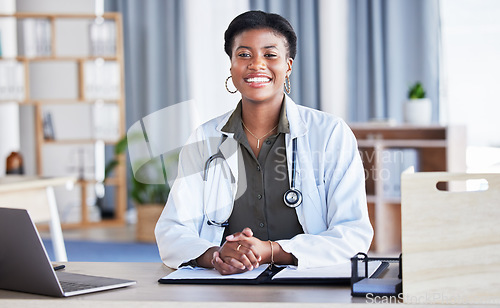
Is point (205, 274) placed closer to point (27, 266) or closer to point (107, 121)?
point (27, 266)

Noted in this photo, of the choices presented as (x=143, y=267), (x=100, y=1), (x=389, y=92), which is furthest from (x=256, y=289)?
(x=100, y=1)

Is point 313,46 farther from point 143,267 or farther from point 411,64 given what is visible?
point 143,267

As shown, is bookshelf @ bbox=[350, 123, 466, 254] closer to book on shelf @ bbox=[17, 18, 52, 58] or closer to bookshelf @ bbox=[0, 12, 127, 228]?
bookshelf @ bbox=[0, 12, 127, 228]

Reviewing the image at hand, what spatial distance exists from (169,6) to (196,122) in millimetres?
4226

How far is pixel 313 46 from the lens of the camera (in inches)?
227

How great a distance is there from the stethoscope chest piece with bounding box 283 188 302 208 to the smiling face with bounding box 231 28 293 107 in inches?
11.9

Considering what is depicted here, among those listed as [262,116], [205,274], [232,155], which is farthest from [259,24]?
[205,274]

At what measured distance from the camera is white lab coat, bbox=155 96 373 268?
172 centimetres

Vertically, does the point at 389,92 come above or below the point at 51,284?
above

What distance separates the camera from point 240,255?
1557 mm

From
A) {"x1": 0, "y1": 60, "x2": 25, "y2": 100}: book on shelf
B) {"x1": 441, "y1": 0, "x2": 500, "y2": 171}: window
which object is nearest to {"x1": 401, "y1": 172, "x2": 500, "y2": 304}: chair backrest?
{"x1": 441, "y1": 0, "x2": 500, "y2": 171}: window

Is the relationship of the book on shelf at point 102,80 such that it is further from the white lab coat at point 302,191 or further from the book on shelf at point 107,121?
the white lab coat at point 302,191

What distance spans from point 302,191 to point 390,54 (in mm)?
3908

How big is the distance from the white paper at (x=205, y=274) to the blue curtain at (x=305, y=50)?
423cm
